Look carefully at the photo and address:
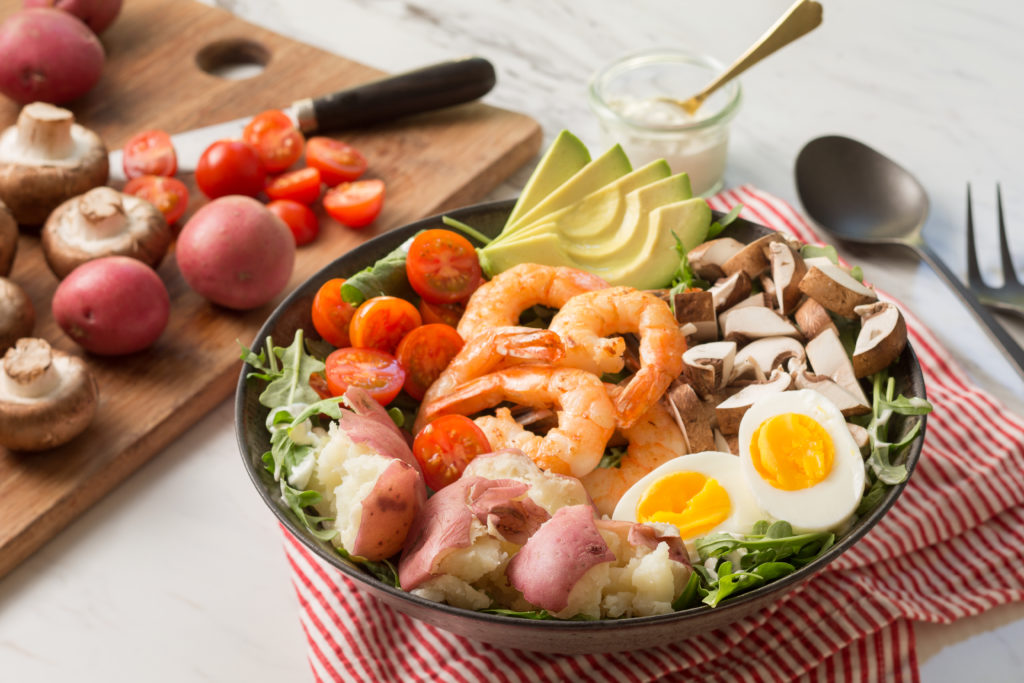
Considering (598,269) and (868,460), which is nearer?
(868,460)

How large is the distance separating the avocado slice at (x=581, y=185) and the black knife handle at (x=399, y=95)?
1.00 meters

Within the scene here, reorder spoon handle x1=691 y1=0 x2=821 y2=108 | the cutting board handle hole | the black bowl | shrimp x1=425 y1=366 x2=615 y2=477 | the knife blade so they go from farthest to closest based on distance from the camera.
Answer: the cutting board handle hole, the knife blade, spoon handle x1=691 y1=0 x2=821 y2=108, shrimp x1=425 y1=366 x2=615 y2=477, the black bowl

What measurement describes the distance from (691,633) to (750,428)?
0.40m

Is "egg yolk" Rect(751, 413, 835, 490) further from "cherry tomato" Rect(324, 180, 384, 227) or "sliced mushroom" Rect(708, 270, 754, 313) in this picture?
"cherry tomato" Rect(324, 180, 384, 227)

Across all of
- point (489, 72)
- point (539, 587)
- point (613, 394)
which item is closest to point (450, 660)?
point (539, 587)

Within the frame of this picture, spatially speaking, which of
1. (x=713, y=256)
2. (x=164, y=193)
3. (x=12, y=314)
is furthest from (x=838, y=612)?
(x=164, y=193)

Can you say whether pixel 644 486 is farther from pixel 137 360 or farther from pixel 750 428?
pixel 137 360

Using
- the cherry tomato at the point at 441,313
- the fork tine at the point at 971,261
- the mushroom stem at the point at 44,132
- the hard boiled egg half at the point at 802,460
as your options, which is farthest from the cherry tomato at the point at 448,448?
the mushroom stem at the point at 44,132

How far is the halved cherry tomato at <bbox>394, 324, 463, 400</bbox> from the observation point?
2.17 meters

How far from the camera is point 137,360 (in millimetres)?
2699

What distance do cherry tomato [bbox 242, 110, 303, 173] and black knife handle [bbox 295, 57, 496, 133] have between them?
0.10 m

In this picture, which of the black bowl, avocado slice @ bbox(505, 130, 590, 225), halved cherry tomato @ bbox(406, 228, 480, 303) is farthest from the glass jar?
the black bowl

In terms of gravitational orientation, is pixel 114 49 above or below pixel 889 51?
below

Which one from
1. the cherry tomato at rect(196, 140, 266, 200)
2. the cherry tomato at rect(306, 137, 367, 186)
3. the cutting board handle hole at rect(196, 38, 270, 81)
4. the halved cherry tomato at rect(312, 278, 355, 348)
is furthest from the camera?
the cutting board handle hole at rect(196, 38, 270, 81)
